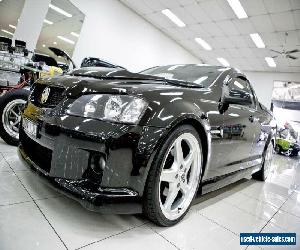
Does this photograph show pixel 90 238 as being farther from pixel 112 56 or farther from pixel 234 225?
pixel 112 56

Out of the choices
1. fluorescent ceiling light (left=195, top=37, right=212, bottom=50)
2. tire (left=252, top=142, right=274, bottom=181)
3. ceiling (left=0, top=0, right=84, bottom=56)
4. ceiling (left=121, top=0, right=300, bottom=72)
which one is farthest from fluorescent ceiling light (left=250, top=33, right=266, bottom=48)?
tire (left=252, top=142, right=274, bottom=181)

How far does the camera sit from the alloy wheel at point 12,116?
248 cm

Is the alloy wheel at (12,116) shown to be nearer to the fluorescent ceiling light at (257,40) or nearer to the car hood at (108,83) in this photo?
the car hood at (108,83)

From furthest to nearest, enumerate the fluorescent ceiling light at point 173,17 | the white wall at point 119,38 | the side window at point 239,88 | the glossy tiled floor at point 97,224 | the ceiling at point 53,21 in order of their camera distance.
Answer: the fluorescent ceiling light at point 173,17 < the white wall at point 119,38 < the ceiling at point 53,21 < the side window at point 239,88 < the glossy tiled floor at point 97,224

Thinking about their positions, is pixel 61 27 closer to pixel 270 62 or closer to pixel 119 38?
pixel 119 38

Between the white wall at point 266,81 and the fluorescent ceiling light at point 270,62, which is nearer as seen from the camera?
→ the fluorescent ceiling light at point 270,62

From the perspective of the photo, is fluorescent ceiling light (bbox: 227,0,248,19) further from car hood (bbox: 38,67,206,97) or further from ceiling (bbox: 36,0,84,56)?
car hood (bbox: 38,67,206,97)

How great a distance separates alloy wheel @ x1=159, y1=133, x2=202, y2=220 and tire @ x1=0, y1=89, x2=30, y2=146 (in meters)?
1.77

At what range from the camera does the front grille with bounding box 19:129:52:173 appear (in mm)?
1397

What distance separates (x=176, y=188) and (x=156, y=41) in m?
9.71

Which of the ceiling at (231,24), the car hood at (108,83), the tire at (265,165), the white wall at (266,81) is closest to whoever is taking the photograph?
the car hood at (108,83)

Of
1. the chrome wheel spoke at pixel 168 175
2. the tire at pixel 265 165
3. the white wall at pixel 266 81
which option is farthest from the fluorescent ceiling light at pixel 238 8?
the chrome wheel spoke at pixel 168 175

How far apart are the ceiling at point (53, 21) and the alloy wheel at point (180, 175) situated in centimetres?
517

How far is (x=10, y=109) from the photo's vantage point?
2.52 metres
